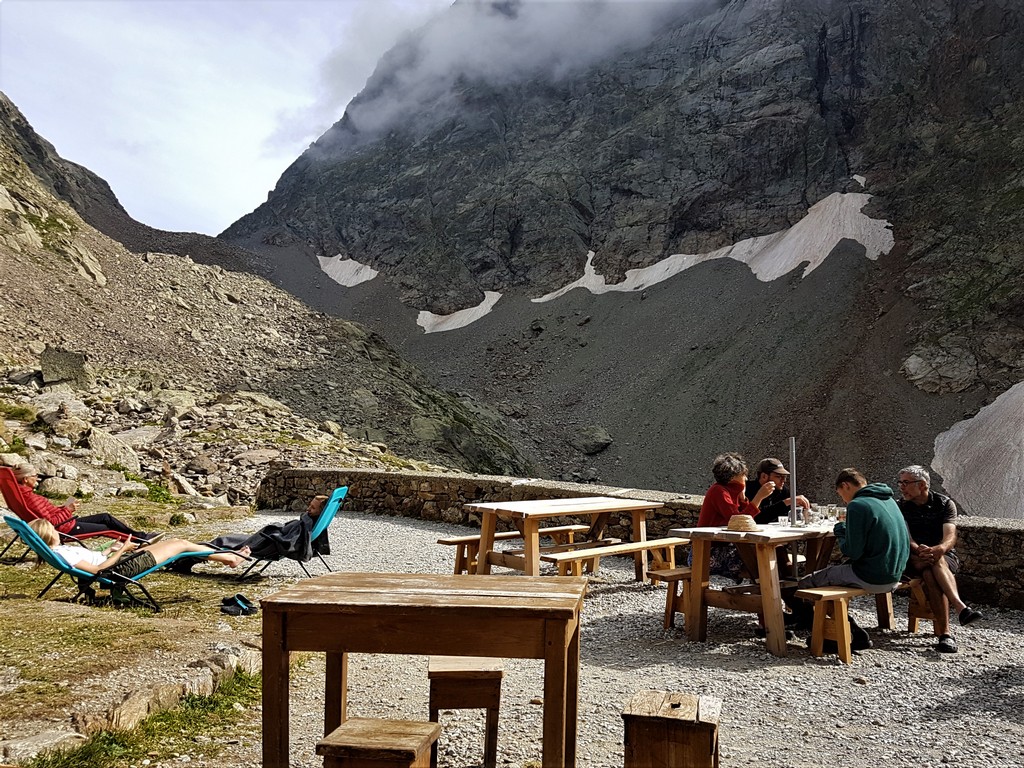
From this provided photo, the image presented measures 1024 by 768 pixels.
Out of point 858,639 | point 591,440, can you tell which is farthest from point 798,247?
point 858,639

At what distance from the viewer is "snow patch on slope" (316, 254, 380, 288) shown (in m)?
64.2

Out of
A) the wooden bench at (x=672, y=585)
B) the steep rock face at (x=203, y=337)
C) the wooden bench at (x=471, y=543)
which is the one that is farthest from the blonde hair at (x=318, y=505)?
the steep rock face at (x=203, y=337)

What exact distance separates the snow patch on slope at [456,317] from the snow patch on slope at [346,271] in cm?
983

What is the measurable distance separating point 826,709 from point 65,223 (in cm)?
3945

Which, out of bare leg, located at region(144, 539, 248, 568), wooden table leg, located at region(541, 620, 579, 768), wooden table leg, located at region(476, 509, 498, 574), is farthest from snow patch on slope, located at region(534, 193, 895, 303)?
wooden table leg, located at region(541, 620, 579, 768)

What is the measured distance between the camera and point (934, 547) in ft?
18.6

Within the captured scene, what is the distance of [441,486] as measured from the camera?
39.3ft

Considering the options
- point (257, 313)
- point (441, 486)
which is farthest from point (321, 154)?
point (441, 486)

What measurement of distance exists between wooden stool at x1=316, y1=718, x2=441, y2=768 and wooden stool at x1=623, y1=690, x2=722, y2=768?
71 centimetres

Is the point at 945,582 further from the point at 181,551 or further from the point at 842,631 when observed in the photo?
the point at 181,551

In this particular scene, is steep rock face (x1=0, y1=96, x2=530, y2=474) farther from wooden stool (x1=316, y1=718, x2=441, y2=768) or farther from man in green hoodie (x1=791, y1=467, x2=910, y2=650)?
wooden stool (x1=316, y1=718, x2=441, y2=768)

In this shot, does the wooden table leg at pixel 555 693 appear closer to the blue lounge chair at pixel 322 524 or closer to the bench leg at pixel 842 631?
the bench leg at pixel 842 631

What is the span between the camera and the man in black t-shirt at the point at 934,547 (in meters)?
5.59

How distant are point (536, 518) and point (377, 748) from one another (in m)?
4.84
